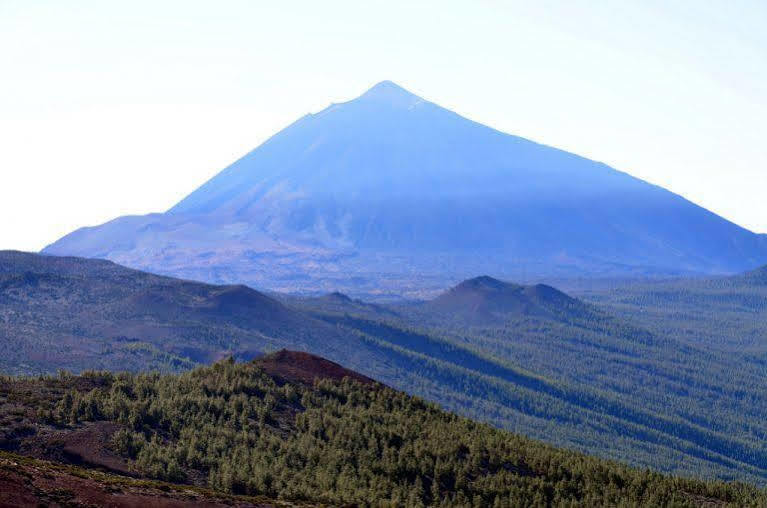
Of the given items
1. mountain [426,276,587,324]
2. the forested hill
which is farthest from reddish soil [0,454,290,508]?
mountain [426,276,587,324]

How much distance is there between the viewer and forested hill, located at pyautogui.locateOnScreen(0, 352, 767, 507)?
38625mm

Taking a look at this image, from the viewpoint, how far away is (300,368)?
182 feet

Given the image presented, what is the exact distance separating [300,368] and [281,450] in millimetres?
12232

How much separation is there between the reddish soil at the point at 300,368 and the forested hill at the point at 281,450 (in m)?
0.64

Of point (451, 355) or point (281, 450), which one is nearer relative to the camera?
point (281, 450)

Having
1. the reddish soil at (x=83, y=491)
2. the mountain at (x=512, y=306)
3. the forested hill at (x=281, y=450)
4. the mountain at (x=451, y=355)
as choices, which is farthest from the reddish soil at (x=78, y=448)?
the mountain at (x=512, y=306)

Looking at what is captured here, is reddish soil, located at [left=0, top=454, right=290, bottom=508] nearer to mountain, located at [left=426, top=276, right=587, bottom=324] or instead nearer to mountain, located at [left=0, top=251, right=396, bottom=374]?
mountain, located at [left=0, top=251, right=396, bottom=374]

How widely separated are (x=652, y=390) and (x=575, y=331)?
3297 cm

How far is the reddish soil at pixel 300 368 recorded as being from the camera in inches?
2121

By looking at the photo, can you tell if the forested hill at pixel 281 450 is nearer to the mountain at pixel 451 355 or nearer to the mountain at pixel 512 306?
the mountain at pixel 451 355

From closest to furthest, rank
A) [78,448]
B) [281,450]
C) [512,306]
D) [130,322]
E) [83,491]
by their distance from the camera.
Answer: [83,491], [78,448], [281,450], [130,322], [512,306]

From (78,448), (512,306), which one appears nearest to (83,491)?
(78,448)

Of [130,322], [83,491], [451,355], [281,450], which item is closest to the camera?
[83,491]

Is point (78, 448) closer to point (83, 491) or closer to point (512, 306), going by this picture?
point (83, 491)
